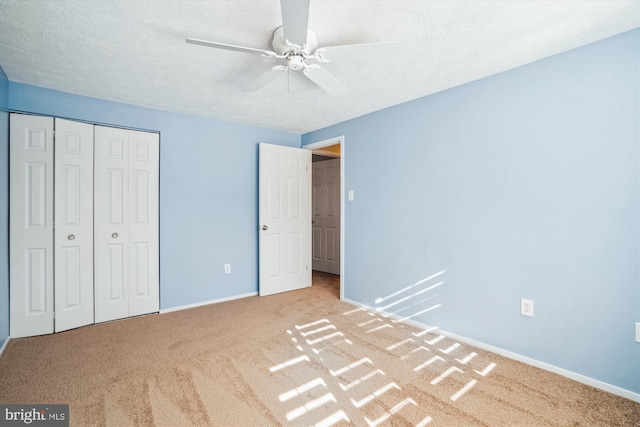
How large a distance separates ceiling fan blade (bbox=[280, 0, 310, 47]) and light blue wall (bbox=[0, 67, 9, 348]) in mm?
2441

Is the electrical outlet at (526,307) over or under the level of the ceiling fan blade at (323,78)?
under

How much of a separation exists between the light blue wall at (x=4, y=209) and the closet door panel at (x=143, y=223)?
886mm

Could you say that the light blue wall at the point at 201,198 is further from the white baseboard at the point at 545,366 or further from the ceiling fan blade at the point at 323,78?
the white baseboard at the point at 545,366

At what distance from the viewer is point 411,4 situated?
5.10 ft

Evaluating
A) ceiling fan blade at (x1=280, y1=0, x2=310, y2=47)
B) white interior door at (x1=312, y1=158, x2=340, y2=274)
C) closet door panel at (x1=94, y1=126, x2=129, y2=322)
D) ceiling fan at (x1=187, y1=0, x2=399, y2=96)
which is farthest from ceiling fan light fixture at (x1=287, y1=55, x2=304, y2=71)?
white interior door at (x1=312, y1=158, x2=340, y2=274)

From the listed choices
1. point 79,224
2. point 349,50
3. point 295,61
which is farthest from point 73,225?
point 349,50

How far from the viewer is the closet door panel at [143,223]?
3.10m

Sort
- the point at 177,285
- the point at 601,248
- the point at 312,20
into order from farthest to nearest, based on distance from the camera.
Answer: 1. the point at 177,285
2. the point at 601,248
3. the point at 312,20

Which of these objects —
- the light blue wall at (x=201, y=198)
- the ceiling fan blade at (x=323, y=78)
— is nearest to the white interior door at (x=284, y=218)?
the light blue wall at (x=201, y=198)

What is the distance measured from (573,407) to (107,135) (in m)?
4.24

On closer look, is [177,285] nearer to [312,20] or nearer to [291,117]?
[291,117]

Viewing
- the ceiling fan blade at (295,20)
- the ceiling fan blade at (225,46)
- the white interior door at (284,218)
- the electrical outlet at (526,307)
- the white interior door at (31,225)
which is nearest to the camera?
the ceiling fan blade at (295,20)

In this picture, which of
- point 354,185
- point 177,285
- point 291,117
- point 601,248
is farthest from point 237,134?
point 601,248
